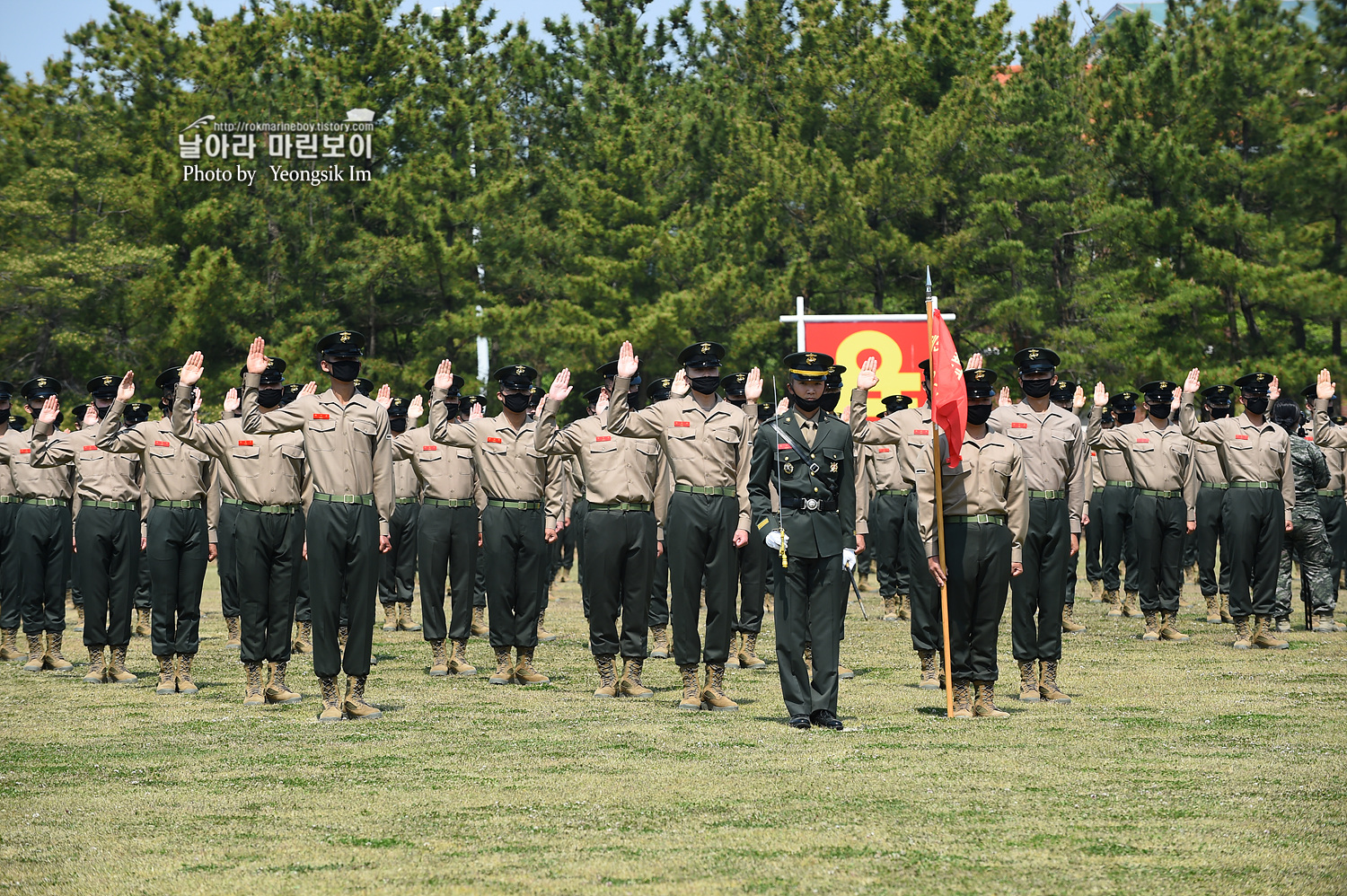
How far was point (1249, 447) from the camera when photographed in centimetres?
1502

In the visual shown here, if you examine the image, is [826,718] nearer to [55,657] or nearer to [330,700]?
[330,700]

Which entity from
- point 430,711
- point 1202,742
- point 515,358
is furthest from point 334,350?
point 515,358

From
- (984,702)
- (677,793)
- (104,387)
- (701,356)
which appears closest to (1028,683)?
(984,702)

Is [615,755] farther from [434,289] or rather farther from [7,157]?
[7,157]

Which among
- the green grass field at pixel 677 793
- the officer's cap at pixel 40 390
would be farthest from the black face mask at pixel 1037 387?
the officer's cap at pixel 40 390

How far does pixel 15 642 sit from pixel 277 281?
22.3m

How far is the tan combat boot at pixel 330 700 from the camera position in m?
10.8

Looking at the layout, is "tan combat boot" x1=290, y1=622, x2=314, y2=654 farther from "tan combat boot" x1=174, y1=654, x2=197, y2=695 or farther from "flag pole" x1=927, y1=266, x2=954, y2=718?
"flag pole" x1=927, y1=266, x2=954, y2=718

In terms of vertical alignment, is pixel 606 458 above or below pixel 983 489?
above

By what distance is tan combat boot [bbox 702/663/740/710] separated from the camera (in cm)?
1114

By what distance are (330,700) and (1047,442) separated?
6.06 meters

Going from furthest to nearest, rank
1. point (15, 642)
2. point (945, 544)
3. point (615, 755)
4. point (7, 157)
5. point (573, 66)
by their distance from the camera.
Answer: point (573, 66) < point (7, 157) < point (15, 642) < point (945, 544) < point (615, 755)

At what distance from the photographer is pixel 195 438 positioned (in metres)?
11.3

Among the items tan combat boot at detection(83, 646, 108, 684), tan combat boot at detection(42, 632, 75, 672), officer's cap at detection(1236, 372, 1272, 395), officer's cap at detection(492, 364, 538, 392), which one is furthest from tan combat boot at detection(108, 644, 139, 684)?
officer's cap at detection(1236, 372, 1272, 395)
